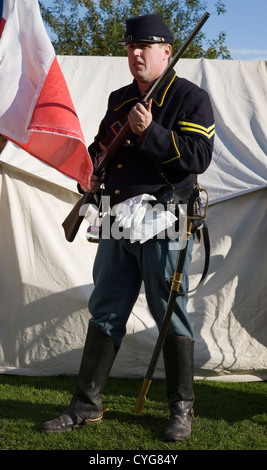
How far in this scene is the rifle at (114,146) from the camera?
9.45 feet

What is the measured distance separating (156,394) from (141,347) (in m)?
0.42

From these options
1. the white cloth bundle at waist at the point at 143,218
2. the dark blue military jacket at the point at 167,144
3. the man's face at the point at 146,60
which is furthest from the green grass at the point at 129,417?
the man's face at the point at 146,60

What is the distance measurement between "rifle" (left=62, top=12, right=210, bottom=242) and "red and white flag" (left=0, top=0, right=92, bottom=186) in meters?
0.13

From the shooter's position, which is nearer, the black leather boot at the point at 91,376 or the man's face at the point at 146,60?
the man's face at the point at 146,60

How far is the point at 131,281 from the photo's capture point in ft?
10.5

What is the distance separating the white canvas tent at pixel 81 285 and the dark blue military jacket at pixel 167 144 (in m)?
1.19

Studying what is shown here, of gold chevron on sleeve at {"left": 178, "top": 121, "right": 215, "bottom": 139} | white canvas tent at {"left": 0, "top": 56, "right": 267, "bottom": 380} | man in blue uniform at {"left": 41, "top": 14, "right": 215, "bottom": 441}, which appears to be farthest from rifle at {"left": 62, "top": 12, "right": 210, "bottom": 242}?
white canvas tent at {"left": 0, "top": 56, "right": 267, "bottom": 380}

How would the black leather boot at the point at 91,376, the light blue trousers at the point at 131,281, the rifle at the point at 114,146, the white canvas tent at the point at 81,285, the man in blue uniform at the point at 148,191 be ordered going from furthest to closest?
the white canvas tent at the point at 81,285
the black leather boot at the point at 91,376
the light blue trousers at the point at 131,281
the man in blue uniform at the point at 148,191
the rifle at the point at 114,146

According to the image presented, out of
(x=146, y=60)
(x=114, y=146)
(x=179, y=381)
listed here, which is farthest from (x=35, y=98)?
(x=179, y=381)

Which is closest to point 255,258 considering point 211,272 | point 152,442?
point 211,272

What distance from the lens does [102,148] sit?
3301mm

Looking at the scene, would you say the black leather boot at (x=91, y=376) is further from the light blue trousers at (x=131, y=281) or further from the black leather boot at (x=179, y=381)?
the black leather boot at (x=179, y=381)

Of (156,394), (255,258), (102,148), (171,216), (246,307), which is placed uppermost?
(102,148)
